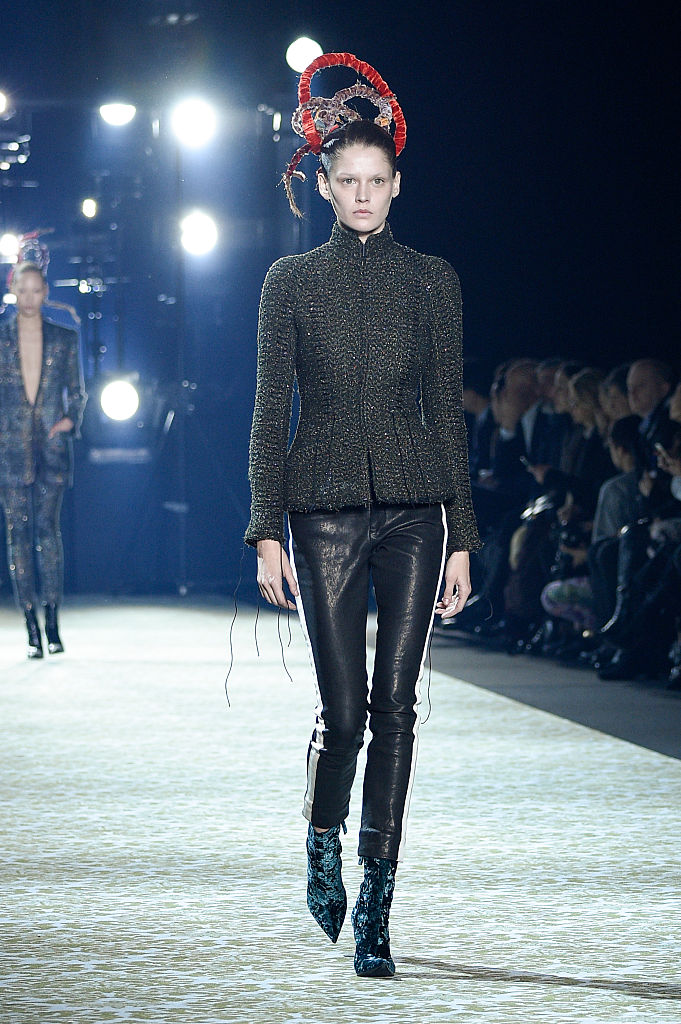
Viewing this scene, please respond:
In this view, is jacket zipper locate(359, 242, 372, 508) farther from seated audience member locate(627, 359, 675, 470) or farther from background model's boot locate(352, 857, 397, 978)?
seated audience member locate(627, 359, 675, 470)

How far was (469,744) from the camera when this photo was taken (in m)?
A: 4.66

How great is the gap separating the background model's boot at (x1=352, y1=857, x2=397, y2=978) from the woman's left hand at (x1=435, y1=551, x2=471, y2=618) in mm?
398

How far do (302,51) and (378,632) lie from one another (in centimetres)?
693

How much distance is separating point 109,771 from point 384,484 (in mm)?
1962

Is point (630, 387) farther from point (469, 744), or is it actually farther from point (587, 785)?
point (587, 785)

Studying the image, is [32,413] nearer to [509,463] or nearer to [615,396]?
[509,463]

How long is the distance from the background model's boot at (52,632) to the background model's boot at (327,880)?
442 cm

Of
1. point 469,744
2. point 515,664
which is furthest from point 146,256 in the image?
point 469,744

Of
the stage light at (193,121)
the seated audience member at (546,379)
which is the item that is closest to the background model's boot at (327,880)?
the seated audience member at (546,379)

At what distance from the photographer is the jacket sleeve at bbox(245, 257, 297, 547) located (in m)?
2.59

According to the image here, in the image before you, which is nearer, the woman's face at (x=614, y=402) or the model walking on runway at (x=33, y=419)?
the woman's face at (x=614, y=402)

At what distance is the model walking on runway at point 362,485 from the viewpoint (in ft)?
8.41

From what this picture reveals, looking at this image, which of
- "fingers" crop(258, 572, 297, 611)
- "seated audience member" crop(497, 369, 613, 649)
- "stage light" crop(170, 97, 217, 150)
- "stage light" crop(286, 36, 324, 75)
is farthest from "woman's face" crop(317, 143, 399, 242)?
"stage light" crop(170, 97, 217, 150)

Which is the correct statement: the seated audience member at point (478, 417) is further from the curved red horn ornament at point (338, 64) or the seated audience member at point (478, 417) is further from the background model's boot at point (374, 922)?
the background model's boot at point (374, 922)
